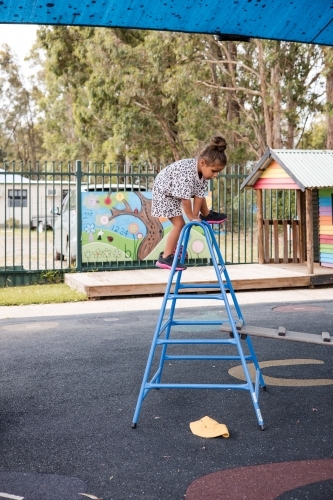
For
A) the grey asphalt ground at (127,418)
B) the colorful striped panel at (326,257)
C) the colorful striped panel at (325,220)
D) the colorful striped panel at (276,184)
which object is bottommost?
the grey asphalt ground at (127,418)

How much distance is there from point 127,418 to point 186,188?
6.59 feet

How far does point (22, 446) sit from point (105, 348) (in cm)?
316

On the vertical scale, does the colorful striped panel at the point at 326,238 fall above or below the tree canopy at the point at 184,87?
below

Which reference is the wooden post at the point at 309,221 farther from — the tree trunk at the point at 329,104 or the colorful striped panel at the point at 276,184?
the tree trunk at the point at 329,104

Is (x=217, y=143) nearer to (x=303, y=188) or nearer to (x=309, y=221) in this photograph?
(x=303, y=188)

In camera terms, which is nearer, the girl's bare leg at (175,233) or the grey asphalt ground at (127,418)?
the grey asphalt ground at (127,418)

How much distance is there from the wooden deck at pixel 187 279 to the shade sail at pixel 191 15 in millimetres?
5984

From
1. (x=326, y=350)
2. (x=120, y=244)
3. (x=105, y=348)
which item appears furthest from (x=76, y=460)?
(x=120, y=244)

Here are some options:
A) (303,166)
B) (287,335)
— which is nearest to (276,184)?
(303,166)

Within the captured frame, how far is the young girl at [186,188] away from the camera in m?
5.50

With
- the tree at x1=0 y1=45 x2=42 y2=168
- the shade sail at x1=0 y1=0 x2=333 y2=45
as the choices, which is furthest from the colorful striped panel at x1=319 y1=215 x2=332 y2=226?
the tree at x1=0 y1=45 x2=42 y2=168

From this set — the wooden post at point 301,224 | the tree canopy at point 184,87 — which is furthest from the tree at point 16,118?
the wooden post at point 301,224

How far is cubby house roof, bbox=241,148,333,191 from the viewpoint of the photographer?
1316cm

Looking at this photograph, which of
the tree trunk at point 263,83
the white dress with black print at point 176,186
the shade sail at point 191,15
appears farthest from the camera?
the tree trunk at point 263,83
